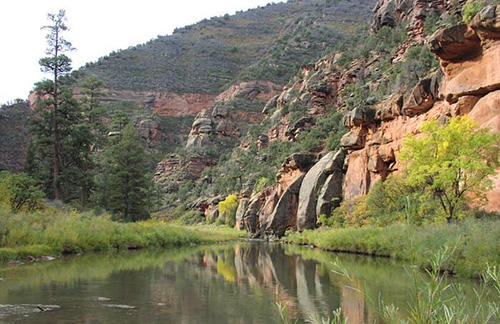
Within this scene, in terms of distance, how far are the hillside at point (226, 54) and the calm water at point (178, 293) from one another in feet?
333

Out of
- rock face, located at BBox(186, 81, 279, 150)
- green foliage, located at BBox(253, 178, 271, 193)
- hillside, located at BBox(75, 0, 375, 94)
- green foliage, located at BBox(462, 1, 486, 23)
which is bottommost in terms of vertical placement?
green foliage, located at BBox(253, 178, 271, 193)

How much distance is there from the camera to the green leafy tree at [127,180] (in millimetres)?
43125

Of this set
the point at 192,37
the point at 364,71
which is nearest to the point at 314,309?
the point at 364,71

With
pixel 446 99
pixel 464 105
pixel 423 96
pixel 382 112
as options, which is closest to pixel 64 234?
pixel 464 105

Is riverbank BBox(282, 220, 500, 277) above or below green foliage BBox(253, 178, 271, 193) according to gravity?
below

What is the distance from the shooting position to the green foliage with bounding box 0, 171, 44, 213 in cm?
3031

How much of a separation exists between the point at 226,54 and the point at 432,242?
133684mm

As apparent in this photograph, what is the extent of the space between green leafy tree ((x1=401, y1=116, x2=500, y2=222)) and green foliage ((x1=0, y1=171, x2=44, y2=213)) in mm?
22948

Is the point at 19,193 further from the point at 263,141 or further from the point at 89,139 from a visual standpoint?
the point at 263,141

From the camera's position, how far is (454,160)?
2611cm

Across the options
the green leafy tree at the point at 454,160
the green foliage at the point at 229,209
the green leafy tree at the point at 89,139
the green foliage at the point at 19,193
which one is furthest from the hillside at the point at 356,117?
the green foliage at the point at 19,193

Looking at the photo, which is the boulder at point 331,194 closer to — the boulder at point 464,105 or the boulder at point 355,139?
the boulder at point 355,139

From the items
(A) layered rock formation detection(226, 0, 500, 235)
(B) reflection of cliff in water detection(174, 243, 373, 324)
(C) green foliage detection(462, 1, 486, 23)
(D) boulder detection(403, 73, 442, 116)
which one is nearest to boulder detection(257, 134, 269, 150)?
(A) layered rock formation detection(226, 0, 500, 235)

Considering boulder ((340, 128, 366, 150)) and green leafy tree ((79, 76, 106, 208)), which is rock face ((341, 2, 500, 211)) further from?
green leafy tree ((79, 76, 106, 208))
